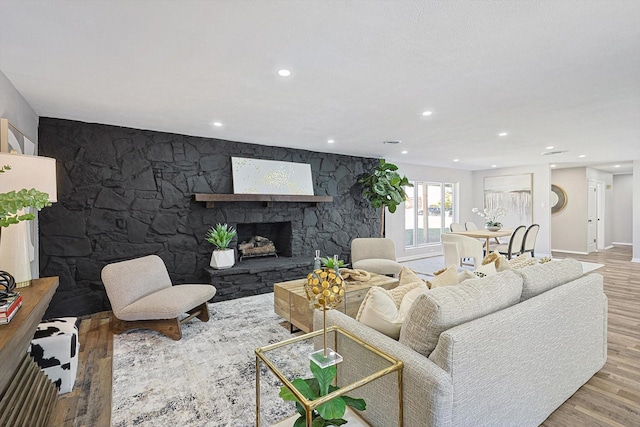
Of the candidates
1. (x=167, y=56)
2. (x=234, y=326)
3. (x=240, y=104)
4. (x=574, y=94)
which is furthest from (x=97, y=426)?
(x=574, y=94)

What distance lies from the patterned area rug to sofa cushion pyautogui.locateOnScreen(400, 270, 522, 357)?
1066 millimetres

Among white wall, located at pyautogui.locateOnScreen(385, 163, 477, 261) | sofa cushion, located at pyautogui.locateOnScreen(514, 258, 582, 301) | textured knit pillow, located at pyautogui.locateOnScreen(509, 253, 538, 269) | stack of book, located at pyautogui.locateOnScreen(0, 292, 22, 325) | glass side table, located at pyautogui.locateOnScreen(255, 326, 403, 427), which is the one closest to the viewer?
glass side table, located at pyautogui.locateOnScreen(255, 326, 403, 427)

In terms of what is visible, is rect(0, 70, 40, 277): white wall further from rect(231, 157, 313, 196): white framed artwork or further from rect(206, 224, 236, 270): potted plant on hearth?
rect(231, 157, 313, 196): white framed artwork

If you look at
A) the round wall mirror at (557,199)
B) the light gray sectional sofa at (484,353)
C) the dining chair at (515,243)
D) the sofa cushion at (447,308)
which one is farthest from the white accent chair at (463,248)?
the round wall mirror at (557,199)

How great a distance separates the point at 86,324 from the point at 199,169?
7.53 feet

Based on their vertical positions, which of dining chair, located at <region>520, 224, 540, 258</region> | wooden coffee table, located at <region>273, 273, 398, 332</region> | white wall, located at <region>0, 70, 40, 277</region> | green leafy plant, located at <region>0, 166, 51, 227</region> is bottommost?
wooden coffee table, located at <region>273, 273, 398, 332</region>

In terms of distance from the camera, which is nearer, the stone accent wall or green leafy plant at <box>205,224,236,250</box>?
the stone accent wall

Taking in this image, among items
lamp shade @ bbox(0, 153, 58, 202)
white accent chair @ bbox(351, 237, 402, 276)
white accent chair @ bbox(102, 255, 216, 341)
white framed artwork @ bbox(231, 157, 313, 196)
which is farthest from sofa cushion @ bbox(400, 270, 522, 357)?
white framed artwork @ bbox(231, 157, 313, 196)

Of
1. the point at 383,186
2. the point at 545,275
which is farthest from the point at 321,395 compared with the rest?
the point at 383,186

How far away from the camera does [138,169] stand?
4082 millimetres

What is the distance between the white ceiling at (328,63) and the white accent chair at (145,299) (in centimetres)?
168

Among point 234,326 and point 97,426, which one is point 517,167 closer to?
point 234,326

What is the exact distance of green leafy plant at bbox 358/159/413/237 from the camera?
6152 millimetres

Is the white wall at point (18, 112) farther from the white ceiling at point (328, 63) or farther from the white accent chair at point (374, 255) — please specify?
the white accent chair at point (374, 255)
